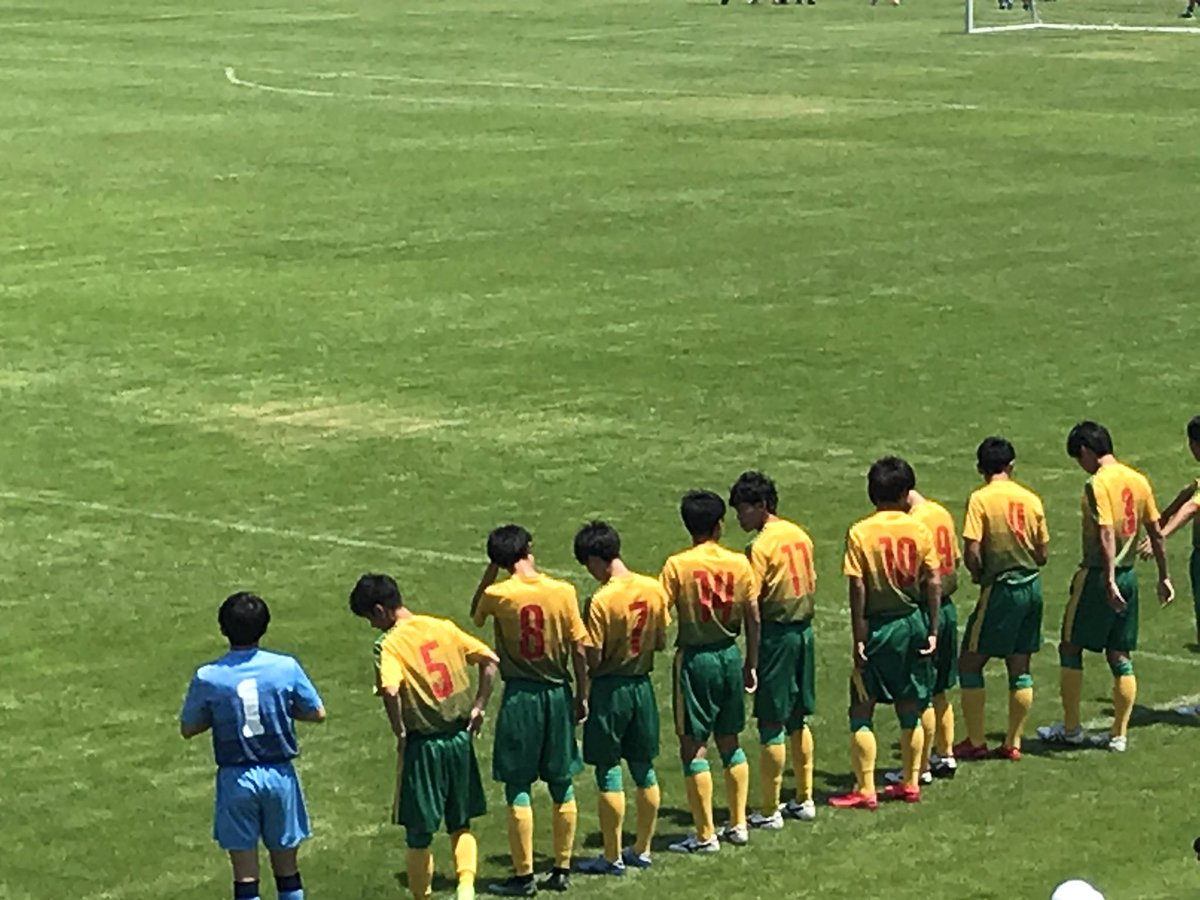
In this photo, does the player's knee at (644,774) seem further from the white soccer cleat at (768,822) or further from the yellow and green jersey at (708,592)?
the white soccer cleat at (768,822)

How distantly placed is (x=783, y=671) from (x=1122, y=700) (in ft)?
7.12

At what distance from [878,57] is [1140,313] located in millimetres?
24979

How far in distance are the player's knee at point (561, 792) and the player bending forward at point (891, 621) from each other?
5.90ft

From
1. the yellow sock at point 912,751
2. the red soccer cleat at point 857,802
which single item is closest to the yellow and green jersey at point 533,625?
the red soccer cleat at point 857,802

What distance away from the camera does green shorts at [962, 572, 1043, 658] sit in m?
14.1

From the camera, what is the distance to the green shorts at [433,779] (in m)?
11.7

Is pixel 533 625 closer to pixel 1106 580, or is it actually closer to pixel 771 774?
pixel 771 774

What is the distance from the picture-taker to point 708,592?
12.6 m

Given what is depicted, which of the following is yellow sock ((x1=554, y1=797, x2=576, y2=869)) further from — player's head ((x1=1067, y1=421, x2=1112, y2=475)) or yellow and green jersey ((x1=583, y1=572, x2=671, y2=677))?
player's head ((x1=1067, y1=421, x2=1112, y2=475))

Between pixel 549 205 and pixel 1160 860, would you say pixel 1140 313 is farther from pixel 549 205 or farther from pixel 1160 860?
pixel 1160 860

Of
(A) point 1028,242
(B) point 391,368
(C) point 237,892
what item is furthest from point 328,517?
(A) point 1028,242

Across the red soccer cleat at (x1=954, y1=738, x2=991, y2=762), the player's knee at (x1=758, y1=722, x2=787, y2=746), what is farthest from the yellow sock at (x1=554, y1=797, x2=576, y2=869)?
the red soccer cleat at (x1=954, y1=738, x2=991, y2=762)

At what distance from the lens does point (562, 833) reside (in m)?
12.3

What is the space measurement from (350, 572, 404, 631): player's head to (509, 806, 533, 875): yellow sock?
1220mm
